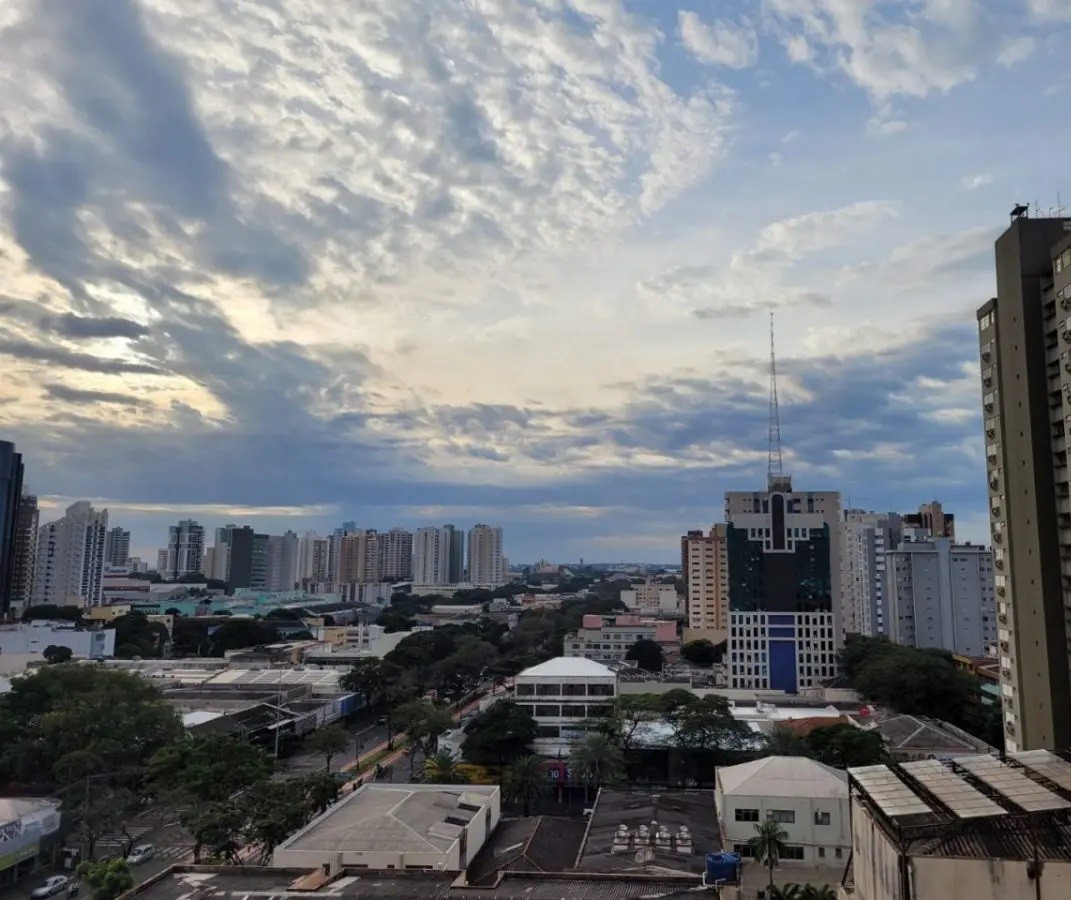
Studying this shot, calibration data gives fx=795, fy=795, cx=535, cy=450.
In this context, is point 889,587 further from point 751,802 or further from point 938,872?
point 938,872

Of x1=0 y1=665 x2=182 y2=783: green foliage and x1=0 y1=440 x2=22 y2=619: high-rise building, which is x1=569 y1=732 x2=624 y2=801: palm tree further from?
x1=0 y1=440 x2=22 y2=619: high-rise building

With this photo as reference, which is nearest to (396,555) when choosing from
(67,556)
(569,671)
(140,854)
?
(67,556)

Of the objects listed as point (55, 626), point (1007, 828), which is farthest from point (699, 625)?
point (1007, 828)

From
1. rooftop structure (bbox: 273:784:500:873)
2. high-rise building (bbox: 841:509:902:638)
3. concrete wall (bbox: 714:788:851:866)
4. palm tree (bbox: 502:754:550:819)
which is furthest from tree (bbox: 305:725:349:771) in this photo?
high-rise building (bbox: 841:509:902:638)

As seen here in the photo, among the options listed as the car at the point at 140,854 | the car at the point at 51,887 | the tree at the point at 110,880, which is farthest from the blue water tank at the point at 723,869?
the car at the point at 51,887

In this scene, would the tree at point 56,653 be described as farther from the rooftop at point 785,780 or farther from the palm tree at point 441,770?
the rooftop at point 785,780

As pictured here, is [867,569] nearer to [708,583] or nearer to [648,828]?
[708,583]
